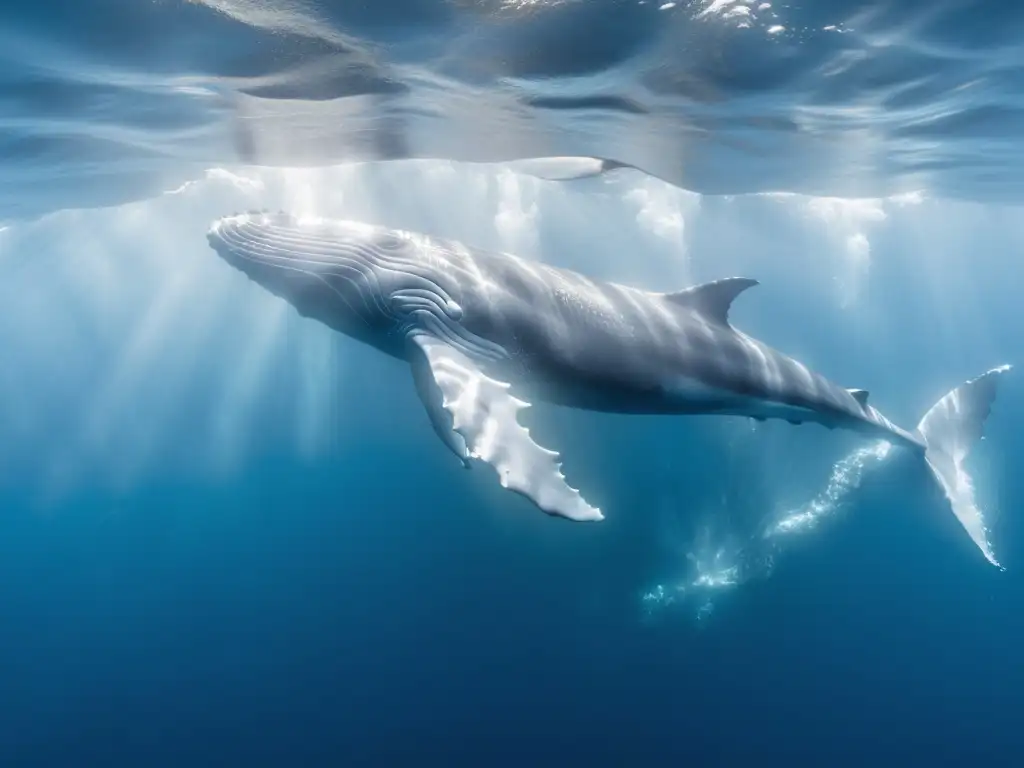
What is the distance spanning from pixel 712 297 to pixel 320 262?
5.02 m

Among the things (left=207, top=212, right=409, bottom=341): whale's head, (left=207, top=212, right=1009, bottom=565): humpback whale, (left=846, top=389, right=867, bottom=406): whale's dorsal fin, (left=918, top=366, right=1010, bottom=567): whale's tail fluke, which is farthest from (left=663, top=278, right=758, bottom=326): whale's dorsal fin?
(left=918, top=366, right=1010, bottom=567): whale's tail fluke

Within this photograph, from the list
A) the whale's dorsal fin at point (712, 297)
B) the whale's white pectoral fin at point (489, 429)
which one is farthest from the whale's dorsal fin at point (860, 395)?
the whale's white pectoral fin at point (489, 429)

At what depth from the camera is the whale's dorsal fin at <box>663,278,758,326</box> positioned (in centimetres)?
862

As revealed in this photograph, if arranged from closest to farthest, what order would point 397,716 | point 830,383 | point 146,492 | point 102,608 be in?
point 830,383, point 397,716, point 102,608, point 146,492

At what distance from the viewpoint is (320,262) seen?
6.98m

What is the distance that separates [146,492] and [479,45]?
2337 inches

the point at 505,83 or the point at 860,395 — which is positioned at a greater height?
the point at 505,83

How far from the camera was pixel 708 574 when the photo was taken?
76.5 ft

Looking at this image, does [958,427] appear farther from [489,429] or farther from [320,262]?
[320,262]

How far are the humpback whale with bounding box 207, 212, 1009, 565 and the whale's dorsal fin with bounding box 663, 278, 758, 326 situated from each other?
18 mm

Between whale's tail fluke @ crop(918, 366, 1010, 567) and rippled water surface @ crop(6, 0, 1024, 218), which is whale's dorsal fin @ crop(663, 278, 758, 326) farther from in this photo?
whale's tail fluke @ crop(918, 366, 1010, 567)

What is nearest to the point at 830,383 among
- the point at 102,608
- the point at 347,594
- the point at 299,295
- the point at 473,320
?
the point at 473,320

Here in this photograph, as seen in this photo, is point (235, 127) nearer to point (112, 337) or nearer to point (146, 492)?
point (146, 492)

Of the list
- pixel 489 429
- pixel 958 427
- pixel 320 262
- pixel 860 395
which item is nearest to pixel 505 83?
pixel 320 262
